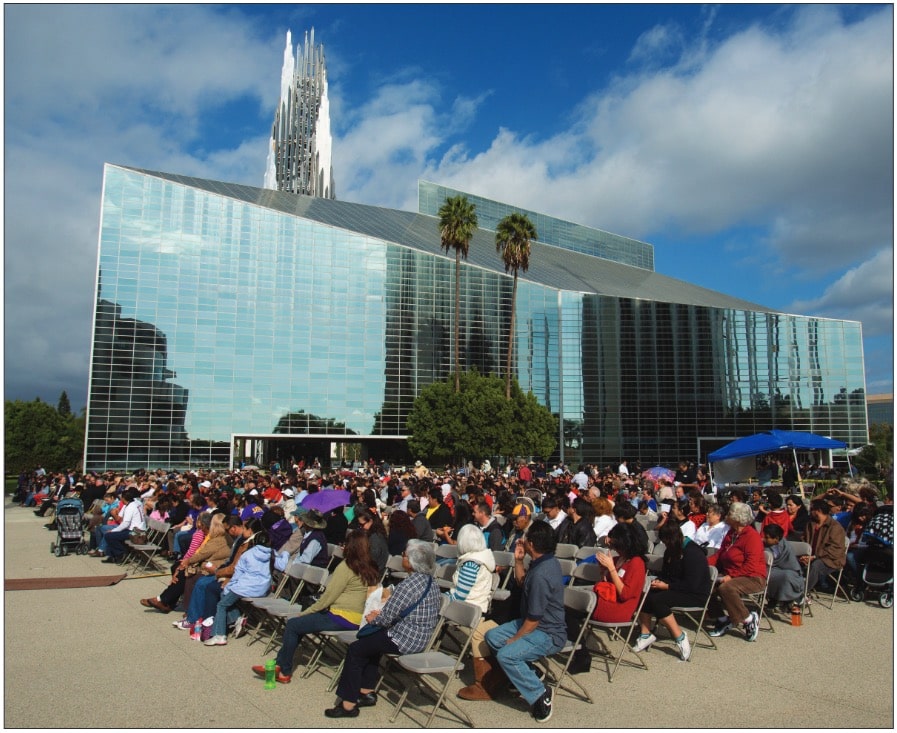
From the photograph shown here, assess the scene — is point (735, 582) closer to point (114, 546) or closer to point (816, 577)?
point (816, 577)

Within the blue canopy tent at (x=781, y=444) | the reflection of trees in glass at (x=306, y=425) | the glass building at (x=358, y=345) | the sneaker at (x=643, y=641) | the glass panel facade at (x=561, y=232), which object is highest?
the glass panel facade at (x=561, y=232)

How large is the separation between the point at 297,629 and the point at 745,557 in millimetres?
5135

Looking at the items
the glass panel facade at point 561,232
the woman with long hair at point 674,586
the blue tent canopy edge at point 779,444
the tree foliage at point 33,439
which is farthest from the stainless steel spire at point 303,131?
the woman with long hair at point 674,586

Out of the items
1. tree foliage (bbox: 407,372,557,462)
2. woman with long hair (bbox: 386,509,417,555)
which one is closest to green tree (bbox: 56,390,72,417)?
tree foliage (bbox: 407,372,557,462)

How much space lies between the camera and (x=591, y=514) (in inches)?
380

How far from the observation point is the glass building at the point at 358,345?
5094 cm

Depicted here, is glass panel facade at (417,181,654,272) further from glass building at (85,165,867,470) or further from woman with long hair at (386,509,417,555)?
woman with long hair at (386,509,417,555)

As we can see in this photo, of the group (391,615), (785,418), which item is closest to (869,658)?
(391,615)

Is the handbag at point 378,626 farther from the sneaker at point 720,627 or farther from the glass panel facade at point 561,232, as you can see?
the glass panel facade at point 561,232

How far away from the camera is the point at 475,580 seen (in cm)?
646

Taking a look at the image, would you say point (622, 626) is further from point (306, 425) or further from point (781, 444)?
point (306, 425)

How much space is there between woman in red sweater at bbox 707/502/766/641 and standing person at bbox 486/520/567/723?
9.57ft

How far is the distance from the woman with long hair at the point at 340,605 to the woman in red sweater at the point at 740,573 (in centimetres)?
406

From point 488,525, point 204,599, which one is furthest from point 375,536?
point 204,599
